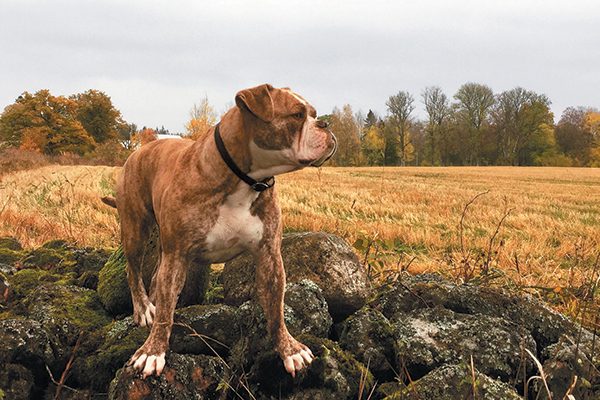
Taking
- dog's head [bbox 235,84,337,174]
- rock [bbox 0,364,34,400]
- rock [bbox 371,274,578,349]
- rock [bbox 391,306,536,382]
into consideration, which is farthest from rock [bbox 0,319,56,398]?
rock [bbox 371,274,578,349]

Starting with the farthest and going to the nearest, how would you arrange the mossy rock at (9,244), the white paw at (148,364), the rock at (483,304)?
the mossy rock at (9,244), the rock at (483,304), the white paw at (148,364)

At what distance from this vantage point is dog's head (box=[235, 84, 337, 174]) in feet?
9.39

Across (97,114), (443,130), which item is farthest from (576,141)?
(97,114)

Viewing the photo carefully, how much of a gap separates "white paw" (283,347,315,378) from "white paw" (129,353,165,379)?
79 cm

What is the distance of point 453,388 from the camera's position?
105 inches

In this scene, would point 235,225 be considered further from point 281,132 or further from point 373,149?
point 373,149

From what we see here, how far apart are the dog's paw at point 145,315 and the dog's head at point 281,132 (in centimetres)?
168

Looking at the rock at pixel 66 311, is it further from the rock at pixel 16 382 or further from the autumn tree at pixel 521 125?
the autumn tree at pixel 521 125

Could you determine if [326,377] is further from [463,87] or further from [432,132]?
[463,87]

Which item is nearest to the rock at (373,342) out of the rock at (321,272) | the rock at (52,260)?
the rock at (321,272)

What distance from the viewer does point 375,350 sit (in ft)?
10.6

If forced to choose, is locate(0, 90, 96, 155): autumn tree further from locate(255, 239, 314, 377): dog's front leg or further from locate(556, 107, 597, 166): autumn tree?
locate(556, 107, 597, 166): autumn tree

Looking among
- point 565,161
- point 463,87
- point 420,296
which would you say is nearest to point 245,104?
point 420,296

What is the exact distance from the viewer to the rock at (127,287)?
4094 millimetres
